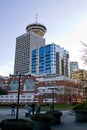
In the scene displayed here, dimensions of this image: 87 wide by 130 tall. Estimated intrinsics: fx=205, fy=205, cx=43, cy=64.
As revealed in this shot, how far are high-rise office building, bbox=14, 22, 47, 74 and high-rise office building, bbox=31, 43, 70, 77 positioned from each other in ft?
26.3

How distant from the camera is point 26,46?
536ft

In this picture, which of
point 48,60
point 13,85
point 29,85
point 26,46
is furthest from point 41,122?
point 26,46

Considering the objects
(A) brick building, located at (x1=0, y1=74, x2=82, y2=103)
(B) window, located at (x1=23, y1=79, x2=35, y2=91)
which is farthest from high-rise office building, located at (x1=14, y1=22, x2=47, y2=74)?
(B) window, located at (x1=23, y1=79, x2=35, y2=91)

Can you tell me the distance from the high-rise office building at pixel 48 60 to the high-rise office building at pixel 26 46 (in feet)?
26.3

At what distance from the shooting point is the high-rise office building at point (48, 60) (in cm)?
14512

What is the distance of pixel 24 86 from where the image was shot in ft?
282

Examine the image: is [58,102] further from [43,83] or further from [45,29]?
[45,29]

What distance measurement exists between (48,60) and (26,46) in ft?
87.9

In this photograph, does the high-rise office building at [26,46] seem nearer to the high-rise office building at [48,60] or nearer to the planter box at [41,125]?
the high-rise office building at [48,60]

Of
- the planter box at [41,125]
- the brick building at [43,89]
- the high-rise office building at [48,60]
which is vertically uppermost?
the high-rise office building at [48,60]

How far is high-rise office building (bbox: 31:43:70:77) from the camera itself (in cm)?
14512

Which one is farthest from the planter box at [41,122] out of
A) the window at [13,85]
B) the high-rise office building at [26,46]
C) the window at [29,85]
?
the high-rise office building at [26,46]

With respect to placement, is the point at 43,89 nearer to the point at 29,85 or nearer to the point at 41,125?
the point at 29,85

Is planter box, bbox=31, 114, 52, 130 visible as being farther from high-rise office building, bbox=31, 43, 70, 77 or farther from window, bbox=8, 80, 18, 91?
high-rise office building, bbox=31, 43, 70, 77
